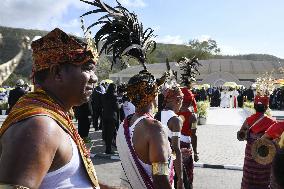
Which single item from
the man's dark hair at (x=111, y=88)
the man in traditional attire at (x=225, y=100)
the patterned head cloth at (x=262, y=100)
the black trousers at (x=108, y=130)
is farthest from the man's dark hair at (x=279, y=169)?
the man in traditional attire at (x=225, y=100)

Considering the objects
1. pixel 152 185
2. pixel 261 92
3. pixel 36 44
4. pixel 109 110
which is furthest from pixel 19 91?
pixel 36 44

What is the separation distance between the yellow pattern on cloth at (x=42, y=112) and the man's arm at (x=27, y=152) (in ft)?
0.24

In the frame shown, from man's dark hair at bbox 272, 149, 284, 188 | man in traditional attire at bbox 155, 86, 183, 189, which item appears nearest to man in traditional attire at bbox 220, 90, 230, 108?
man in traditional attire at bbox 155, 86, 183, 189

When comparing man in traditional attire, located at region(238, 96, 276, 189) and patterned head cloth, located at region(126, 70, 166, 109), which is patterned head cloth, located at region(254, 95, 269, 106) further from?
patterned head cloth, located at region(126, 70, 166, 109)

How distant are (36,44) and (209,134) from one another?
15045mm

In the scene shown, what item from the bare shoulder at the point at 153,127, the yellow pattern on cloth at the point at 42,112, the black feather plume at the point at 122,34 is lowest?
the bare shoulder at the point at 153,127

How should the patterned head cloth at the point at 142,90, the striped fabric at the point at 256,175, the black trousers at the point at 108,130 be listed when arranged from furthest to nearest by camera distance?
the black trousers at the point at 108,130, the striped fabric at the point at 256,175, the patterned head cloth at the point at 142,90

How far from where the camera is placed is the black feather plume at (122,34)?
3.86 meters

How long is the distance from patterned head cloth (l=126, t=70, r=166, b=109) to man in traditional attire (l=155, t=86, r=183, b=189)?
1.05 meters

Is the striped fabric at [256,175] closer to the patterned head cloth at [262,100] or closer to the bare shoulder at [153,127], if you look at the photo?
the patterned head cloth at [262,100]

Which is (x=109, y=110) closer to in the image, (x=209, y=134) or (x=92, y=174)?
(x=209, y=134)

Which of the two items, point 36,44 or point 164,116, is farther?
point 164,116

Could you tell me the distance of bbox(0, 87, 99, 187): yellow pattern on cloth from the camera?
1.77 meters

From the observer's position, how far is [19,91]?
36.3 ft
